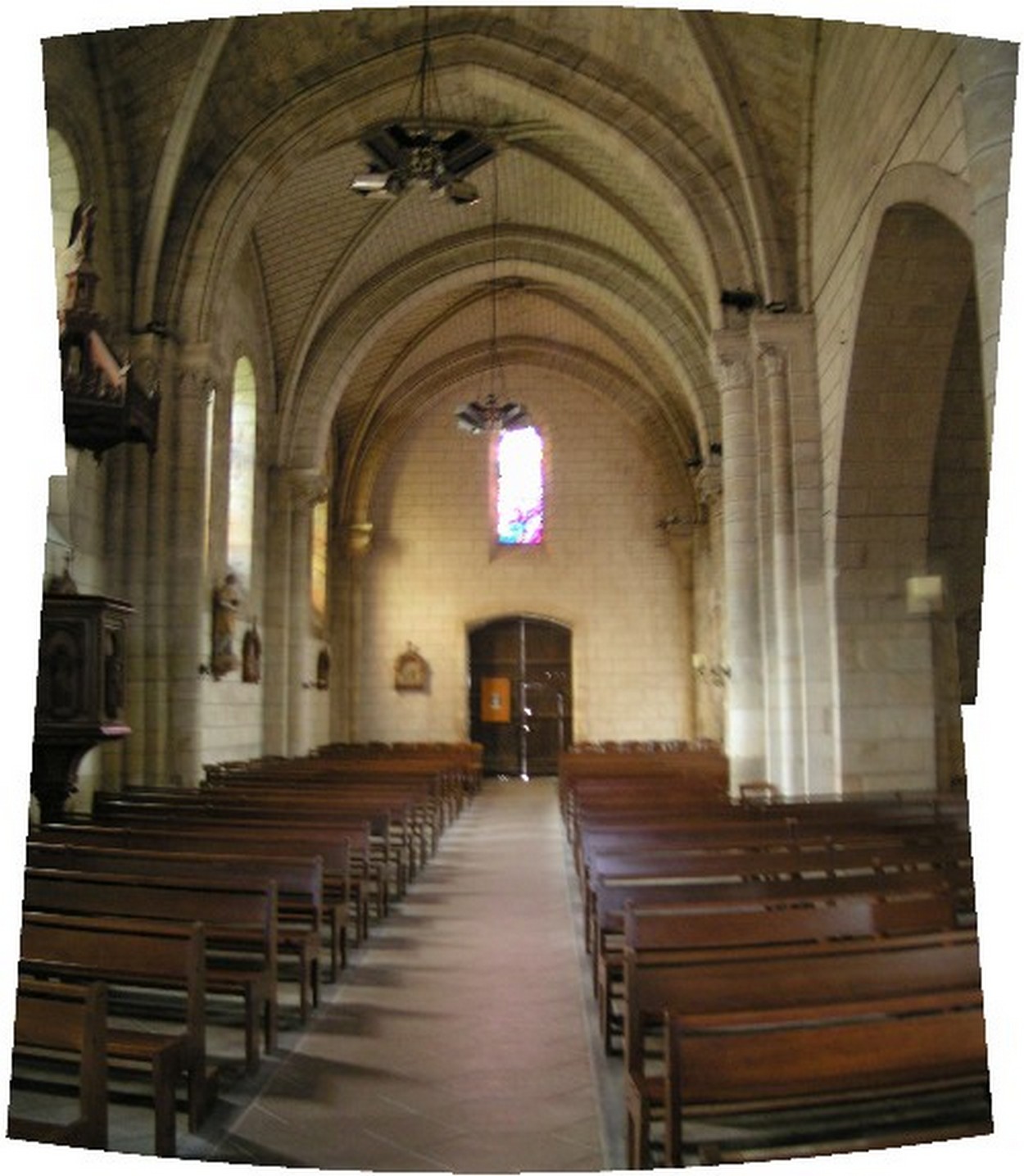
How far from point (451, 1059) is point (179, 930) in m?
1.32

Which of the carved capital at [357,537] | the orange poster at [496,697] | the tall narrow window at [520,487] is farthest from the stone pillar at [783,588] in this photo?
the carved capital at [357,537]

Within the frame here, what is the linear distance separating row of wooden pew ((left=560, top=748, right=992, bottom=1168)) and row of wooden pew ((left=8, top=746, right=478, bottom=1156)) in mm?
1470

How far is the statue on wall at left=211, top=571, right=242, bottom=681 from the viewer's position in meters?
14.2

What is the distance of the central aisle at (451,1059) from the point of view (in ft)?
10.5

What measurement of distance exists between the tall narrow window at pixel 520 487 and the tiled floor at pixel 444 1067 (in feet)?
53.5

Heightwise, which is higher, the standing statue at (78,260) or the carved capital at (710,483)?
the carved capital at (710,483)

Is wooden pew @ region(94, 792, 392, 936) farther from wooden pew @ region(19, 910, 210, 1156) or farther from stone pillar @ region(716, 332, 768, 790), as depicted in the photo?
stone pillar @ region(716, 332, 768, 790)

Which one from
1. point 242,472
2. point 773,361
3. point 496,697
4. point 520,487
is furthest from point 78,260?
point 496,697

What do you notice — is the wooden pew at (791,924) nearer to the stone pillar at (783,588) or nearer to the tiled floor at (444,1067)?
the tiled floor at (444,1067)

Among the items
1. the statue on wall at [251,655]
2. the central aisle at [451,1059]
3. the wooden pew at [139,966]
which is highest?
the statue on wall at [251,655]

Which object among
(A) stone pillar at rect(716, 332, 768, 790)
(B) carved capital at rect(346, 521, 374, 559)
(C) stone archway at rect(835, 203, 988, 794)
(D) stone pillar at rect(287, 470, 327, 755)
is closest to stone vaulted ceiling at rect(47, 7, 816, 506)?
(D) stone pillar at rect(287, 470, 327, 755)

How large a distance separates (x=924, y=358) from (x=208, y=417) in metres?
8.59

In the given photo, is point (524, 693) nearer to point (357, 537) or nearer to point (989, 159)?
point (357, 537)

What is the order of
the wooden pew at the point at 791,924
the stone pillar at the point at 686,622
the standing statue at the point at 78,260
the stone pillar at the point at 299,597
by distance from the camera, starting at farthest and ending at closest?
the stone pillar at the point at 686,622
the stone pillar at the point at 299,597
the standing statue at the point at 78,260
the wooden pew at the point at 791,924
